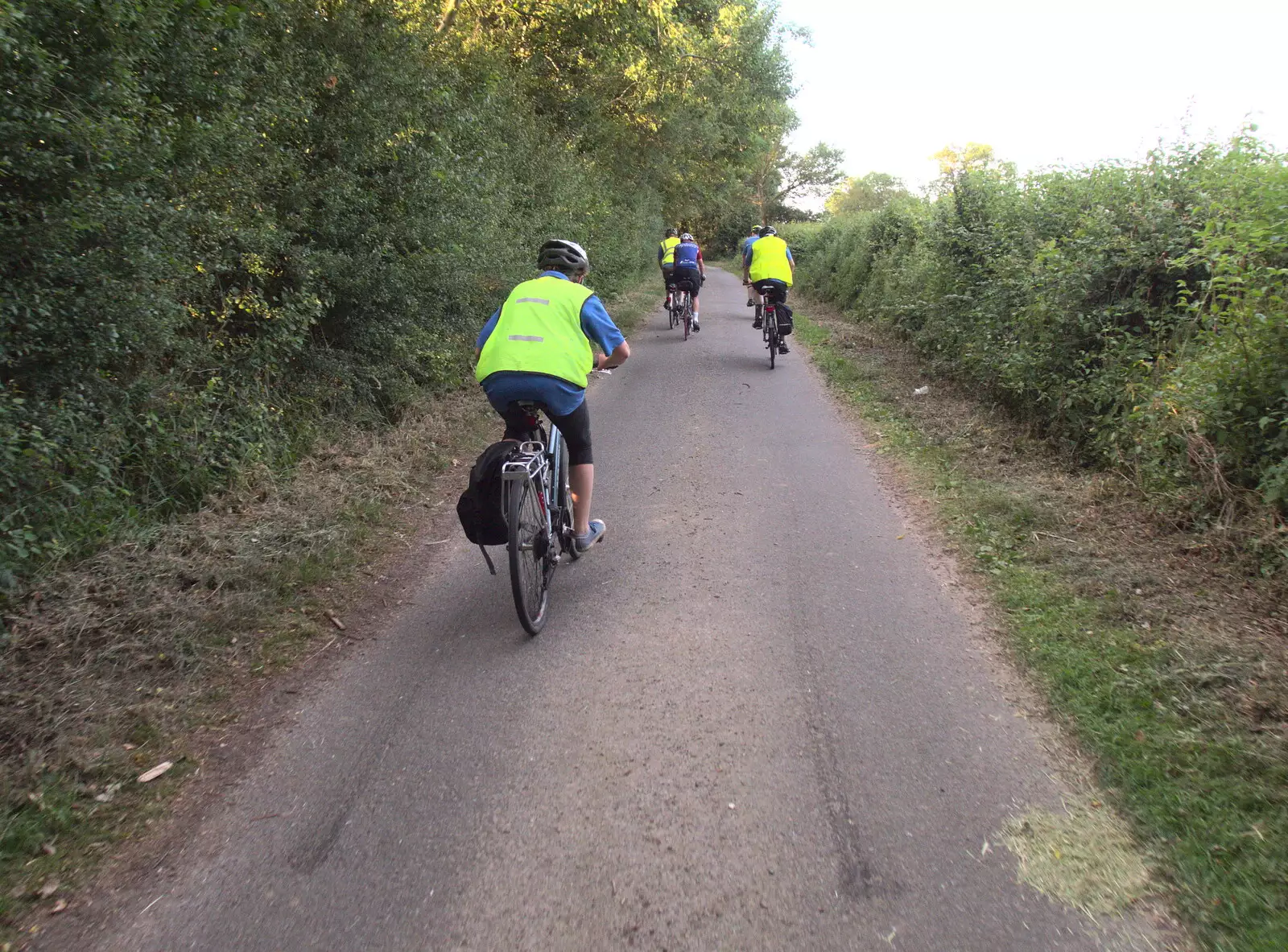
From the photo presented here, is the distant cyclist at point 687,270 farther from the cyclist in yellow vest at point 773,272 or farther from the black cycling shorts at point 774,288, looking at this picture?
the black cycling shorts at point 774,288

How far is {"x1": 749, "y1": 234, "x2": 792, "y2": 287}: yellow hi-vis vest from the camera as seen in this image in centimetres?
1203

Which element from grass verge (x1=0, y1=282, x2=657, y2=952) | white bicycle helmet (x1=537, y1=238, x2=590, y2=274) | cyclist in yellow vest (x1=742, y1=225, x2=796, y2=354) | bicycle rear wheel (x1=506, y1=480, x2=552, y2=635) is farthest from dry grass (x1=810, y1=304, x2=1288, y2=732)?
cyclist in yellow vest (x1=742, y1=225, x2=796, y2=354)

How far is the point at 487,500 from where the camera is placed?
420 cm

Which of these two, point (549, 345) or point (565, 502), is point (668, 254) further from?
point (549, 345)

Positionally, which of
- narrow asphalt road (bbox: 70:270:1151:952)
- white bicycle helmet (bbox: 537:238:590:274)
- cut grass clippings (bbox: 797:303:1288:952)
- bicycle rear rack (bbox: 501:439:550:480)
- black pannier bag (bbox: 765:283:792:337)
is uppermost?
white bicycle helmet (bbox: 537:238:590:274)

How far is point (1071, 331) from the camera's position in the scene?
23.8 feet

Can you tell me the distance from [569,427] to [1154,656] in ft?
10.2

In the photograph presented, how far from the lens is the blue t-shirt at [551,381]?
14.2 feet

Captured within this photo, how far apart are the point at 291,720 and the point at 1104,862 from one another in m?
3.22

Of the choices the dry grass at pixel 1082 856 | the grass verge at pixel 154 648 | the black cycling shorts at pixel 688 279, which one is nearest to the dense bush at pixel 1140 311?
the dry grass at pixel 1082 856

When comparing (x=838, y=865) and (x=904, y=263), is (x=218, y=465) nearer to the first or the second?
(x=838, y=865)

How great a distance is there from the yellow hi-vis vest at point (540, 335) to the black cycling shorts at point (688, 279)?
35.1ft

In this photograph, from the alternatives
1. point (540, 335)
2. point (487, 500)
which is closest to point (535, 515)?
point (487, 500)

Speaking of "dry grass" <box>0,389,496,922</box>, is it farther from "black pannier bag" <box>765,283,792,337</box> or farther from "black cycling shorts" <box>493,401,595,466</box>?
"black pannier bag" <box>765,283,792,337</box>
